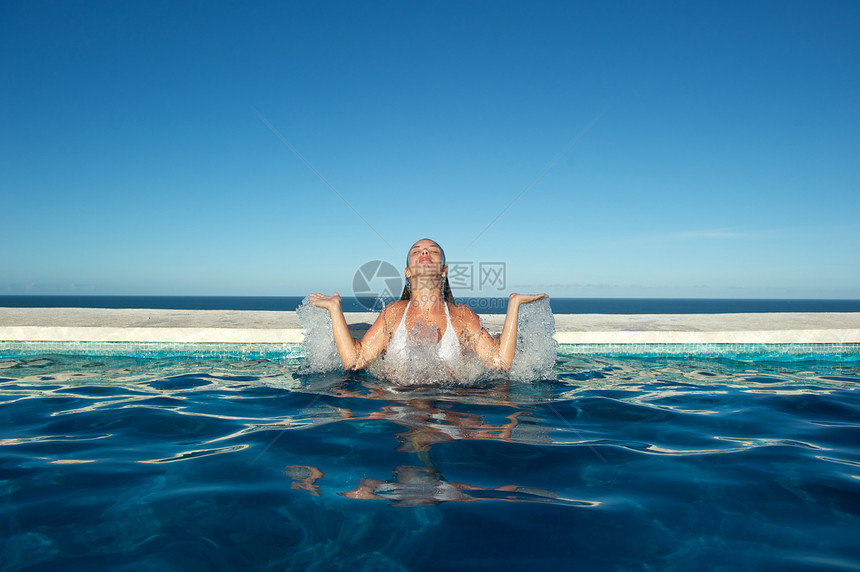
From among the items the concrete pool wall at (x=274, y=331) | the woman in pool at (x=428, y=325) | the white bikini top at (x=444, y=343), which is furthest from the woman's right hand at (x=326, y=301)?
the concrete pool wall at (x=274, y=331)

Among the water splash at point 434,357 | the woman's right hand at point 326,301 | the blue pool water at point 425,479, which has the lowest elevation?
the blue pool water at point 425,479

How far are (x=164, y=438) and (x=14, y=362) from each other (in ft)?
13.9

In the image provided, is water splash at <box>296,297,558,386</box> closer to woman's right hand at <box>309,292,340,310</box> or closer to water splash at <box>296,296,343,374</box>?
water splash at <box>296,296,343,374</box>

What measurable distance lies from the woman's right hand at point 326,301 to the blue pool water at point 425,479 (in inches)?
30.7

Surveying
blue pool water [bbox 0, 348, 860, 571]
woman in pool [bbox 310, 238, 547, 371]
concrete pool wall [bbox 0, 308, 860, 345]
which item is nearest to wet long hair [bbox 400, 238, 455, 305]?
woman in pool [bbox 310, 238, 547, 371]

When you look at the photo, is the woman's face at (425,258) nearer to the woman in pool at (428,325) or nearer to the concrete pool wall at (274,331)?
the woman in pool at (428,325)

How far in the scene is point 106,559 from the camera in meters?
1.68

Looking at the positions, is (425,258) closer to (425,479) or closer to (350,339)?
(350,339)

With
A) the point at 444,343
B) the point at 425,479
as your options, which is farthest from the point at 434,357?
the point at 425,479

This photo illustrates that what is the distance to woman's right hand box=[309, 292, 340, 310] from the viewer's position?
429cm

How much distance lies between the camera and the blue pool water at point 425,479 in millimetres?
1761

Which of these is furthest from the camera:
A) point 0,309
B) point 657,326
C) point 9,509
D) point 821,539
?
point 0,309

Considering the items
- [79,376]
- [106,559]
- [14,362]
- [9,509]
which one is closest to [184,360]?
[79,376]

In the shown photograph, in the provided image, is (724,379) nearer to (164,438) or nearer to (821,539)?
(821,539)
